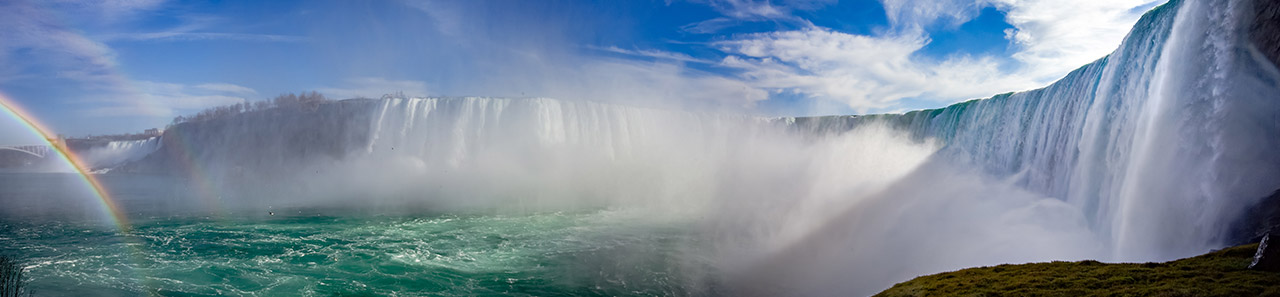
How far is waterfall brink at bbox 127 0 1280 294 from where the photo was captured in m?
8.84

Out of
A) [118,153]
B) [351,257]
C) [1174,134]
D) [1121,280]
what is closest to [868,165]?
[1174,134]

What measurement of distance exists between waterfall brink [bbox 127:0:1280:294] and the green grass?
242 cm

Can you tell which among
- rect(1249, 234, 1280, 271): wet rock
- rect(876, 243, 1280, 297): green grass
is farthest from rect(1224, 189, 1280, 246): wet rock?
rect(1249, 234, 1280, 271): wet rock

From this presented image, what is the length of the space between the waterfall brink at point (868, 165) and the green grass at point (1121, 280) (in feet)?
7.94

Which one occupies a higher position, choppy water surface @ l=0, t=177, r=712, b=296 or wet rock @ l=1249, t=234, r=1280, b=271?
wet rock @ l=1249, t=234, r=1280, b=271

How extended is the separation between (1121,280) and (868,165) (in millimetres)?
16334

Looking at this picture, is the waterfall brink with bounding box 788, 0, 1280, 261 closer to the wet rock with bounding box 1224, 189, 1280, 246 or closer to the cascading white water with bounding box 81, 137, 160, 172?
the wet rock with bounding box 1224, 189, 1280, 246

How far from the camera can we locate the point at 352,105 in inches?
1531

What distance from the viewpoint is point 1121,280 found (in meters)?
6.29

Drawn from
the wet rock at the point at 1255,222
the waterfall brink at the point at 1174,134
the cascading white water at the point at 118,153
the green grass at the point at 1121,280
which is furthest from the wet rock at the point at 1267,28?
the cascading white water at the point at 118,153

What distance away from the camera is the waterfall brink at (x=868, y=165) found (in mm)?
8844

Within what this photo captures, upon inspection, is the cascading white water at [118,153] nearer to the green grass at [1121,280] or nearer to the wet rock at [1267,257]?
the green grass at [1121,280]

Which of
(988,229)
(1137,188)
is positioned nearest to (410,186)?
(988,229)

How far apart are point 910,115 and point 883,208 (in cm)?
1721
